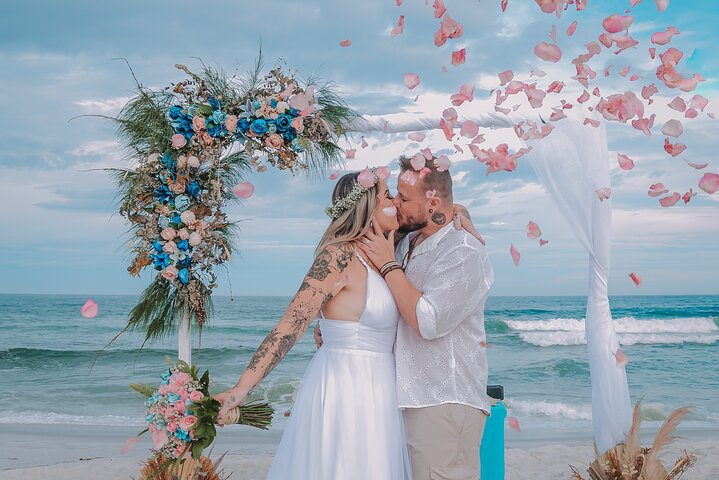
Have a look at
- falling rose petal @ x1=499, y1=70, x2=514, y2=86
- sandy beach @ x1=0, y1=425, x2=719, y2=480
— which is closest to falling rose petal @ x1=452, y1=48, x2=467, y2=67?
falling rose petal @ x1=499, y1=70, x2=514, y2=86

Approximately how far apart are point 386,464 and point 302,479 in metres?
0.34

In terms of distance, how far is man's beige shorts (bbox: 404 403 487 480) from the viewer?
303cm

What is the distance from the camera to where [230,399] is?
2846 mm

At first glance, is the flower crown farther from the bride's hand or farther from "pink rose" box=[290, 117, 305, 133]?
"pink rose" box=[290, 117, 305, 133]

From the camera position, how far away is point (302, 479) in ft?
9.80

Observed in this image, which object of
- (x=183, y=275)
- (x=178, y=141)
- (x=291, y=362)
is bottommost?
(x=291, y=362)

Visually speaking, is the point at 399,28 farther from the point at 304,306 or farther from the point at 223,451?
the point at 223,451

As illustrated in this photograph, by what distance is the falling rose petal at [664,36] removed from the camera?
3.41 metres

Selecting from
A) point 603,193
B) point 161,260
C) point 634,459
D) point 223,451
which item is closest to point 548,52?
point 603,193

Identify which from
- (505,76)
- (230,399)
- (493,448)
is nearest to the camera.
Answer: (230,399)

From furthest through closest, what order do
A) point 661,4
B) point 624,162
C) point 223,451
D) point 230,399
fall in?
1. point 223,451
2. point 624,162
3. point 661,4
4. point 230,399

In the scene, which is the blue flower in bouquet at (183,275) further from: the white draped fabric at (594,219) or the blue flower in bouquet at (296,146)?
the white draped fabric at (594,219)

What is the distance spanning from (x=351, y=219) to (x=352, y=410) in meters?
0.78

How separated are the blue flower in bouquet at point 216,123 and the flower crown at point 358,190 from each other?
1.21 meters
